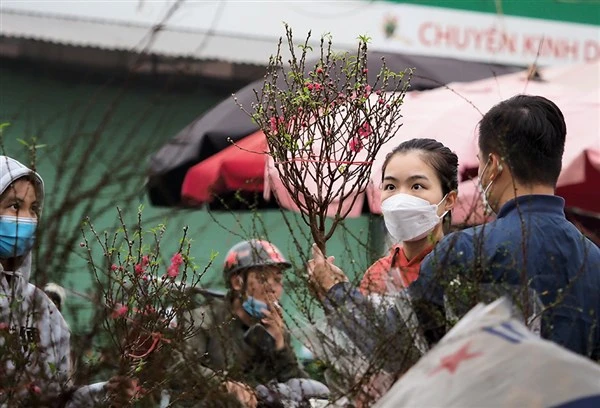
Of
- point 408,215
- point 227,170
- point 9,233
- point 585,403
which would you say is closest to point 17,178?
point 9,233

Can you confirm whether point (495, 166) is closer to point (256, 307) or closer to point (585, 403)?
A: point (585, 403)

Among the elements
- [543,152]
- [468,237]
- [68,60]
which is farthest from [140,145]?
[68,60]

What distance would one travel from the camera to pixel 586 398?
213 centimetres

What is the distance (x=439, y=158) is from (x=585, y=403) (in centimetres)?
182

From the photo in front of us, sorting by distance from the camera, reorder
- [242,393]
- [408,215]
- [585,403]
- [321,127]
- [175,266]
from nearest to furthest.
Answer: [585,403]
[242,393]
[175,266]
[321,127]
[408,215]

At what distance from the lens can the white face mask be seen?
3.81 m

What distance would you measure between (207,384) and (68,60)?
8.68 meters

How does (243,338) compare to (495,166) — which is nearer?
(495,166)

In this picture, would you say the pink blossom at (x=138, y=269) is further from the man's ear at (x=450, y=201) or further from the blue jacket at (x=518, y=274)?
the man's ear at (x=450, y=201)

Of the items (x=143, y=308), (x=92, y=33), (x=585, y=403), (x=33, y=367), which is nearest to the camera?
(x=585, y=403)

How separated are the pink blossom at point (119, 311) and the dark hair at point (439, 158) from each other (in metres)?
1.16

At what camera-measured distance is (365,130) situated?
384 cm

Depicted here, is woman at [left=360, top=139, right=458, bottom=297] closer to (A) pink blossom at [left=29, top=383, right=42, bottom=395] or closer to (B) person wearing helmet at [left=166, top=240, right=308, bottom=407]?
(B) person wearing helmet at [left=166, top=240, right=308, bottom=407]

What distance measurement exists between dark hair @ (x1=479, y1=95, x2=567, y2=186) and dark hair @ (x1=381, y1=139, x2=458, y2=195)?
2.56 ft
